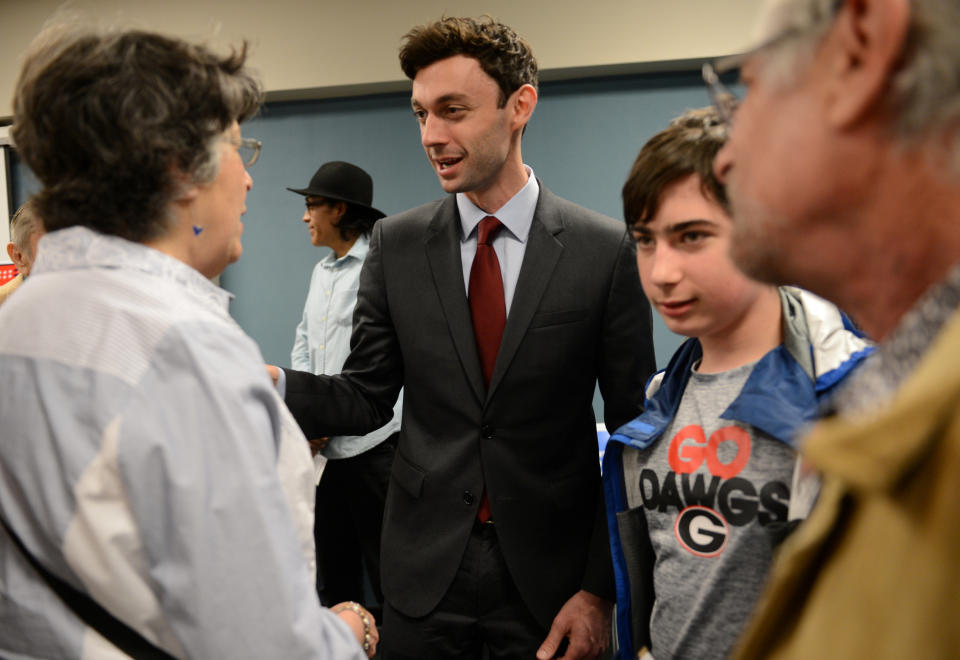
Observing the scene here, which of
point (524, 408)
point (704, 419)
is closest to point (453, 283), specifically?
point (524, 408)

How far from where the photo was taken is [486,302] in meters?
1.62

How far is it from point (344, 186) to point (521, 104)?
181 centimetres

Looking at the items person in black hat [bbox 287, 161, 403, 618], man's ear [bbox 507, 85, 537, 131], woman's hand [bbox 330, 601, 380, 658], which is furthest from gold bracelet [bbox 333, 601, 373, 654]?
person in black hat [bbox 287, 161, 403, 618]

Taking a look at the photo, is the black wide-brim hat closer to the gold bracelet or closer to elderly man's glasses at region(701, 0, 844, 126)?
the gold bracelet

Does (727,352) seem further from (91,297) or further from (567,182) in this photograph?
(567,182)

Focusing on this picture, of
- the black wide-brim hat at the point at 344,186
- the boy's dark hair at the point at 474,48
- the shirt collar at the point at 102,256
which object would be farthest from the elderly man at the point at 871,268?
the black wide-brim hat at the point at 344,186

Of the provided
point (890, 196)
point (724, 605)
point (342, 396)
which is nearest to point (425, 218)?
point (342, 396)

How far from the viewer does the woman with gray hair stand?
0.80m

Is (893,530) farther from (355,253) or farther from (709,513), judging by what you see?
(355,253)

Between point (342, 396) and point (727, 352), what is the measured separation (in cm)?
88

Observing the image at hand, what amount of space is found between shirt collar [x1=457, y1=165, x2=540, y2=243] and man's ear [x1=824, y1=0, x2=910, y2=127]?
3.66 feet

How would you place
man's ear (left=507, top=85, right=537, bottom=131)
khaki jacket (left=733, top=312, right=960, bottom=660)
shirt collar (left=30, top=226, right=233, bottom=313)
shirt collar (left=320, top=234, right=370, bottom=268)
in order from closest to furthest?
khaki jacket (left=733, top=312, right=960, bottom=660) → shirt collar (left=30, top=226, right=233, bottom=313) → man's ear (left=507, top=85, right=537, bottom=131) → shirt collar (left=320, top=234, right=370, bottom=268)

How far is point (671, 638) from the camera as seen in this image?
3.78ft

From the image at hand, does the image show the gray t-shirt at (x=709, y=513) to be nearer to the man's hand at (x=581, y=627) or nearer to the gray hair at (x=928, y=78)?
the man's hand at (x=581, y=627)
